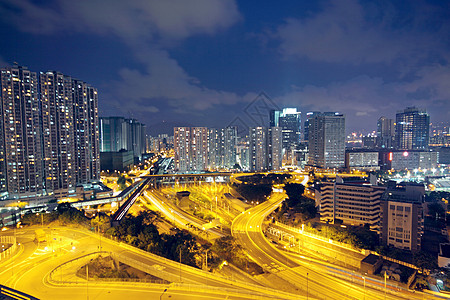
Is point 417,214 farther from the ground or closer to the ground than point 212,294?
farther from the ground

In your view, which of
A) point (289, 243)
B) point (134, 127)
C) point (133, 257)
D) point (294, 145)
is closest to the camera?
point (133, 257)

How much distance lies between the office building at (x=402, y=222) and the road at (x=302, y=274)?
12.6ft

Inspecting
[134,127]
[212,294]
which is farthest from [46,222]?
[134,127]

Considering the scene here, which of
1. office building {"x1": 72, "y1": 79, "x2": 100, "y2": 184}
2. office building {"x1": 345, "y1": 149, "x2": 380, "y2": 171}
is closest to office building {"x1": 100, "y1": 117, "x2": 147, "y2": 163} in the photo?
office building {"x1": 72, "y1": 79, "x2": 100, "y2": 184}

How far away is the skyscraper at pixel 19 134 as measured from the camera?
1809cm

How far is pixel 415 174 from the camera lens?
1303 inches

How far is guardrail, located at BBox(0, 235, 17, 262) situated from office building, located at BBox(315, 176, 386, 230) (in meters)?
15.8

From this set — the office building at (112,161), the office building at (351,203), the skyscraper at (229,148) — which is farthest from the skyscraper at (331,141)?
the office building at (112,161)

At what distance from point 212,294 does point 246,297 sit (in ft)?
3.26

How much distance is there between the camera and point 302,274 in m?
9.98

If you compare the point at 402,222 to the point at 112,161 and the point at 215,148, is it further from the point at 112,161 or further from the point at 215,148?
the point at 112,161

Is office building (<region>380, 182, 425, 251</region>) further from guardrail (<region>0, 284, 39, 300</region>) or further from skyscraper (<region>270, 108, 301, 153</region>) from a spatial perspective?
skyscraper (<region>270, 108, 301, 153</region>)

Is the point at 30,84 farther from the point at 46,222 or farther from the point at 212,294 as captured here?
the point at 212,294

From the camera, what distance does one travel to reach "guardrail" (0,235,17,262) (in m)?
10.6
